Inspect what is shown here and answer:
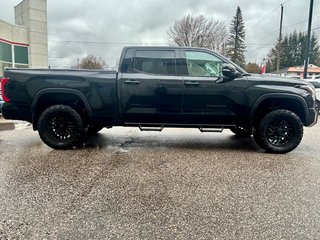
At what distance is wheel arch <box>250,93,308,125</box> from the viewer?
17.3 feet

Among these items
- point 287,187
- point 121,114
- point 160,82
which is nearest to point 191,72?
point 160,82

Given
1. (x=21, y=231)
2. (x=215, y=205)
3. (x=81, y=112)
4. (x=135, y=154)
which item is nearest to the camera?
(x=21, y=231)

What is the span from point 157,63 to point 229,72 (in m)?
1.35

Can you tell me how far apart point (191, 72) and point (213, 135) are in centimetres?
249

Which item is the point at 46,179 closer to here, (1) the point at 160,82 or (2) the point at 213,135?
(1) the point at 160,82

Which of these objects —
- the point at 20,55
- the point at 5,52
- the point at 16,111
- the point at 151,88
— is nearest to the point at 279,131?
the point at 151,88

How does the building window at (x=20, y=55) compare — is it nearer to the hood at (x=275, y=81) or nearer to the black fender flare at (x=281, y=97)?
the hood at (x=275, y=81)

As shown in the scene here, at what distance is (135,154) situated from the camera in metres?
5.29

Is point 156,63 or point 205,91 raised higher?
point 156,63

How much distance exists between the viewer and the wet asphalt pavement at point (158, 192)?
2648mm

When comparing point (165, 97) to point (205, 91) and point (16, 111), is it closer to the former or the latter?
point (205, 91)

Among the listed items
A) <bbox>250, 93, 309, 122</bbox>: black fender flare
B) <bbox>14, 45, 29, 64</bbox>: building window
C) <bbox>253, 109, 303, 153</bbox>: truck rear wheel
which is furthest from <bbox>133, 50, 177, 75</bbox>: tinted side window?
<bbox>14, 45, 29, 64</bbox>: building window

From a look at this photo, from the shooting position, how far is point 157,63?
17.9 ft

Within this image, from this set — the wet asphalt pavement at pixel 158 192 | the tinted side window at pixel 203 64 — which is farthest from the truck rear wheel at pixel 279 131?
the tinted side window at pixel 203 64
